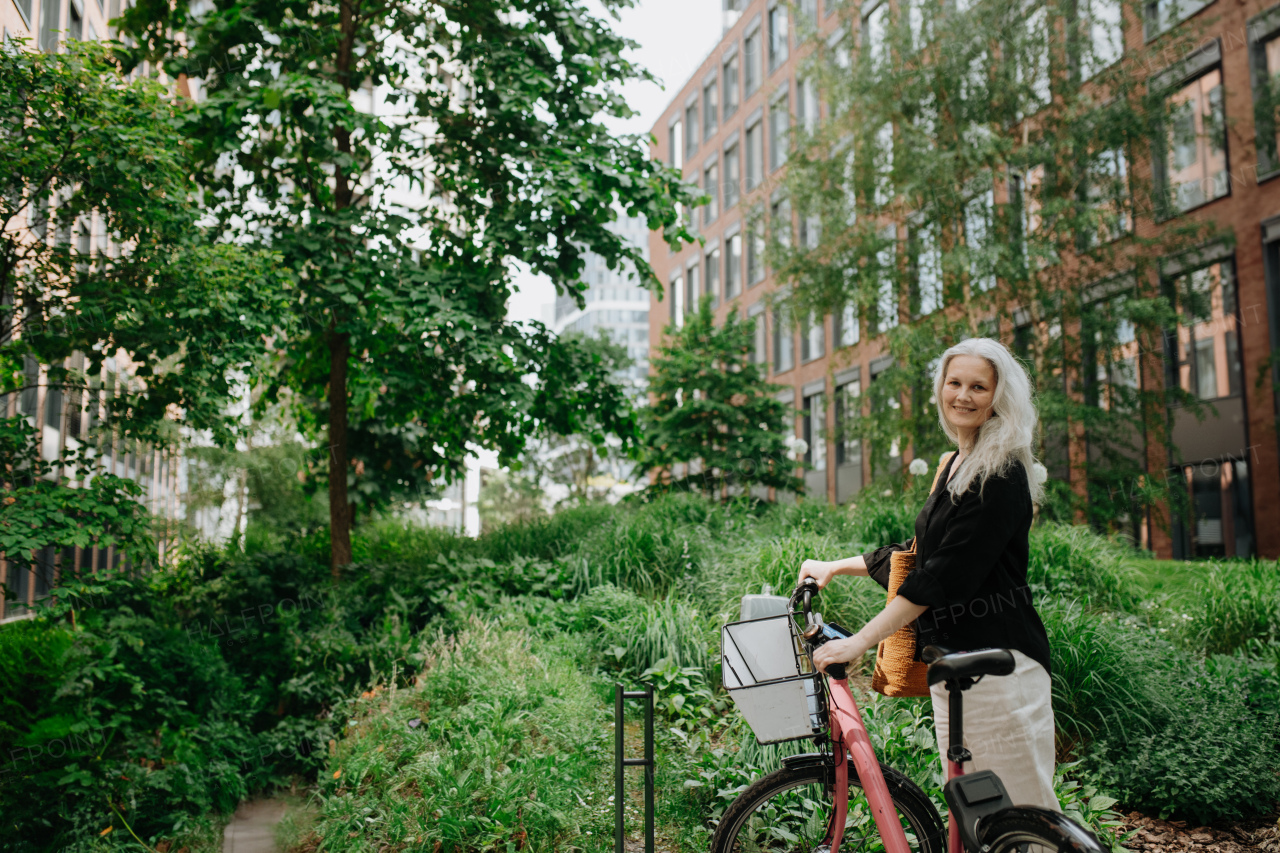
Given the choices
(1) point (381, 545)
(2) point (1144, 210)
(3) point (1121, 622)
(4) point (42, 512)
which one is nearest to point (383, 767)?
(4) point (42, 512)

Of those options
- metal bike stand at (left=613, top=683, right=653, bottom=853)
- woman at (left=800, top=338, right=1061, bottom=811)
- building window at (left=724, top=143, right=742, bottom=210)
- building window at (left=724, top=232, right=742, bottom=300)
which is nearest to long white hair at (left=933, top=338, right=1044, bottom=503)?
woman at (left=800, top=338, right=1061, bottom=811)

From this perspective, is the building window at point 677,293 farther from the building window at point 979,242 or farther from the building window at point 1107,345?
the building window at point 1107,345

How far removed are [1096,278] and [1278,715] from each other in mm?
13040

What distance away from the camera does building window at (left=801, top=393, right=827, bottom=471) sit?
31.7 metres

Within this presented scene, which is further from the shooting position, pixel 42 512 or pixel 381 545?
pixel 381 545

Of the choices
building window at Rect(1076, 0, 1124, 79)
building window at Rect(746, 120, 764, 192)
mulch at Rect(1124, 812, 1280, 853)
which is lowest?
mulch at Rect(1124, 812, 1280, 853)

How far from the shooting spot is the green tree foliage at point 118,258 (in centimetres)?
631

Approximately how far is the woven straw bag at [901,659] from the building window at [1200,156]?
15.9 m

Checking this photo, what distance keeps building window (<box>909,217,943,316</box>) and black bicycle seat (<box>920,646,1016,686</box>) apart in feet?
43.4

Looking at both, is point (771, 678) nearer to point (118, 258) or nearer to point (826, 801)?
point (826, 801)

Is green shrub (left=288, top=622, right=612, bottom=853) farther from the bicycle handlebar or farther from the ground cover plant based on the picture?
the bicycle handlebar

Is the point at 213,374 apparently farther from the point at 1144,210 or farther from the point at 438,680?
the point at 1144,210

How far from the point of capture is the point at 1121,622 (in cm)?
674

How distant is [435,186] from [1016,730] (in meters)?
9.50
